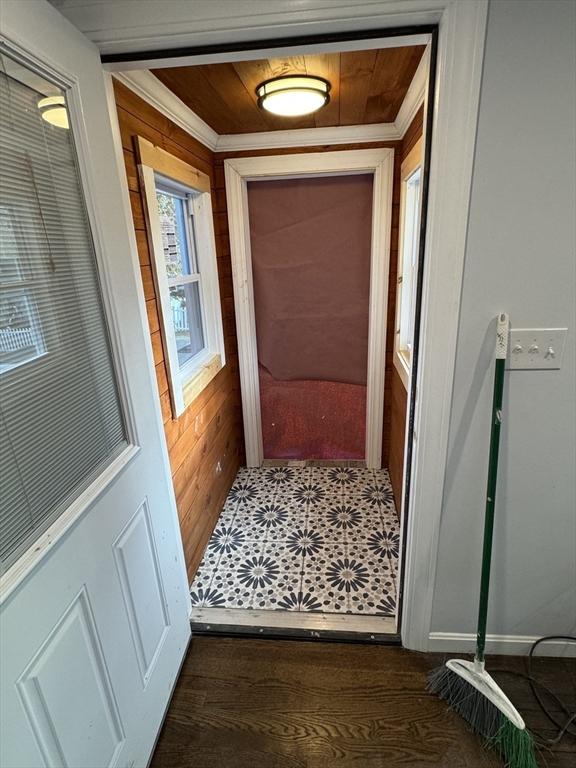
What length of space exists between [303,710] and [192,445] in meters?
1.15

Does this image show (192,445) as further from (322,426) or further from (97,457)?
(322,426)

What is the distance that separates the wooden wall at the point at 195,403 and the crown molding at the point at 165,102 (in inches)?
1.0

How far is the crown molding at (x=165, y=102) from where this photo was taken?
142 centimetres

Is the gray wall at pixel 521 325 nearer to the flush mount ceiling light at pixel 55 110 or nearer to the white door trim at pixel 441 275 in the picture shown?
the white door trim at pixel 441 275

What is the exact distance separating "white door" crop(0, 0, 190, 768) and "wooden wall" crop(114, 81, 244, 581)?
33 cm

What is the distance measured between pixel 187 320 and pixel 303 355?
895mm

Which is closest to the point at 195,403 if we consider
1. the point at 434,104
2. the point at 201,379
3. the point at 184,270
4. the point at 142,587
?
the point at 201,379

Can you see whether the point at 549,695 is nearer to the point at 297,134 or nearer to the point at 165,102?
the point at 165,102

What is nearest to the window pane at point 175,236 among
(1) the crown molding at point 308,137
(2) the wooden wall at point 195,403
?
(2) the wooden wall at point 195,403

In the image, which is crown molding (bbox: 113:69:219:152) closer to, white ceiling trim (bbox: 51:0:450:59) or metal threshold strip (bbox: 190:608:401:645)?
white ceiling trim (bbox: 51:0:450:59)

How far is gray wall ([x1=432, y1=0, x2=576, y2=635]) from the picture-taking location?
3.32 feet

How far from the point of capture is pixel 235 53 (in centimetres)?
106

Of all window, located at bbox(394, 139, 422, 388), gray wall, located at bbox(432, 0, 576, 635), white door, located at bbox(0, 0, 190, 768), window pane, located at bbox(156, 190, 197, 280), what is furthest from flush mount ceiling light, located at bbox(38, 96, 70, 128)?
window, located at bbox(394, 139, 422, 388)

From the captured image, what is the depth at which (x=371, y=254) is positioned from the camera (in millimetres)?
2498
